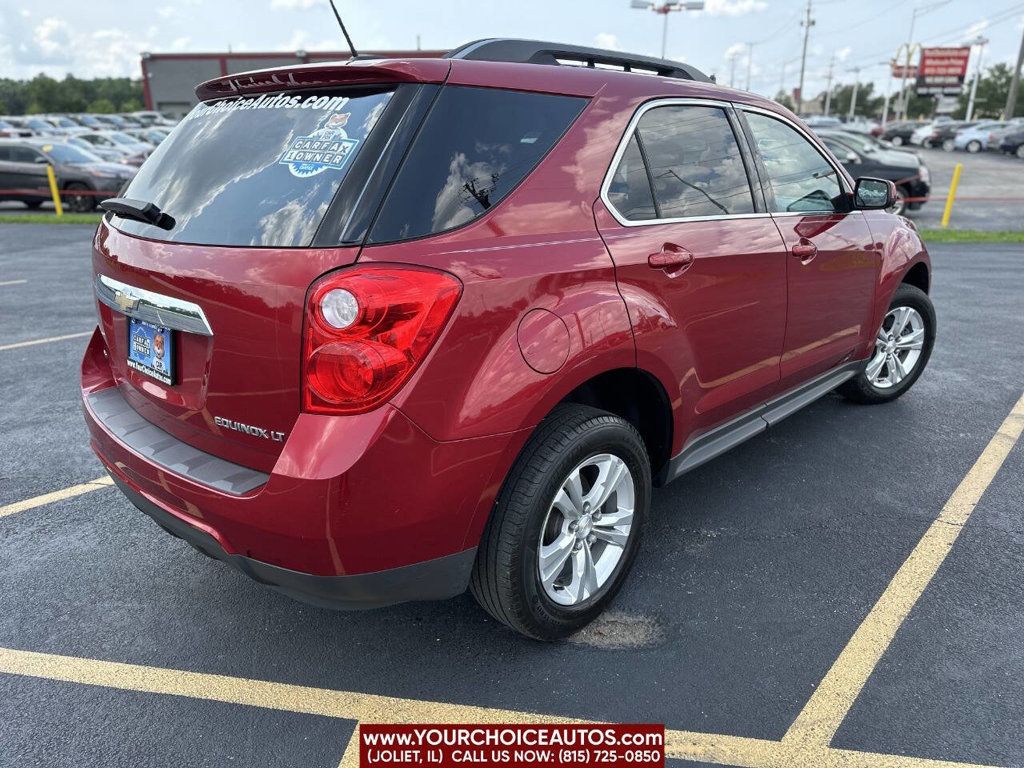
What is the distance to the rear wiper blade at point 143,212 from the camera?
7.77 feet

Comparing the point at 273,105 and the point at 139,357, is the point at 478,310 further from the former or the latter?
the point at 139,357

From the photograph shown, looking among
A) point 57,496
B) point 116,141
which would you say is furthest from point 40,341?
point 116,141

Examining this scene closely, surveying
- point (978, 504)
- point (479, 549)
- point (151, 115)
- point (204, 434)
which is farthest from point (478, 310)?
point (151, 115)

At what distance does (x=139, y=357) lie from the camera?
8.06 feet

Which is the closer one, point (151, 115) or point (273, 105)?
point (273, 105)

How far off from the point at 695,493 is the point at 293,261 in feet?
7.72

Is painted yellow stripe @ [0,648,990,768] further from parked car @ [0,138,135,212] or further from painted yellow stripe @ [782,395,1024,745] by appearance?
parked car @ [0,138,135,212]

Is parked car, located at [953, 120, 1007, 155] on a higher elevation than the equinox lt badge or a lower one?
lower

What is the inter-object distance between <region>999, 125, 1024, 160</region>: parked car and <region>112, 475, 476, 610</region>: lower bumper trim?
136ft

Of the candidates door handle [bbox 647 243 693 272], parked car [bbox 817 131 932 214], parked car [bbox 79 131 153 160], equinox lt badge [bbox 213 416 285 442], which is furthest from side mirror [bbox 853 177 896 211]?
parked car [bbox 79 131 153 160]

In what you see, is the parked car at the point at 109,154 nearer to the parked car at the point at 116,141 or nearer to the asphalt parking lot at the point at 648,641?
the parked car at the point at 116,141

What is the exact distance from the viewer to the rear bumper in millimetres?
1944

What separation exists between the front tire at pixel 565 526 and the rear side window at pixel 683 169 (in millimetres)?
779

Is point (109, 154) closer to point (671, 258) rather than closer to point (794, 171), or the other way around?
point (794, 171)
